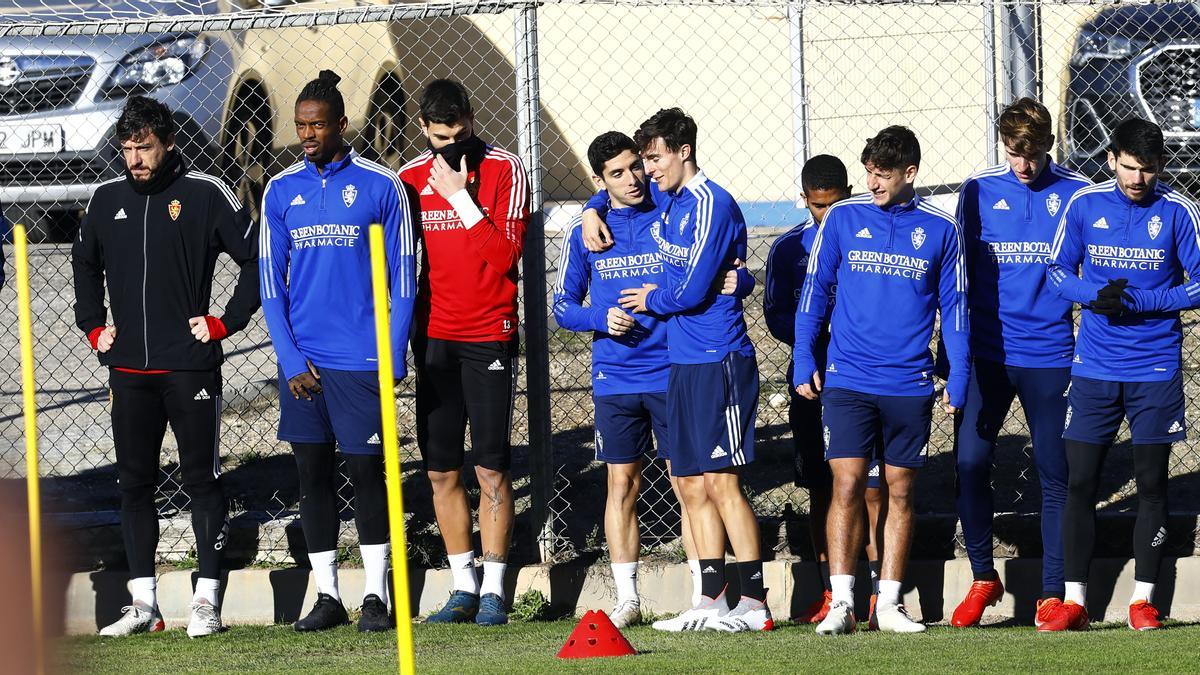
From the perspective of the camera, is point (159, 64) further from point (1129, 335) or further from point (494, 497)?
point (1129, 335)

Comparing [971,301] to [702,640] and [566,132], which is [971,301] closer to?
[702,640]

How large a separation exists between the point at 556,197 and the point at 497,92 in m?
1.85

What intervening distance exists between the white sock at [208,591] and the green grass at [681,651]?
180 millimetres

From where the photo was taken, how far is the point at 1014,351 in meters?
6.92

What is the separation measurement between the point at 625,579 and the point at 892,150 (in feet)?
7.05

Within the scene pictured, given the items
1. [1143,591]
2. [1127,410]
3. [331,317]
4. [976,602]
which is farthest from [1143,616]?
[331,317]

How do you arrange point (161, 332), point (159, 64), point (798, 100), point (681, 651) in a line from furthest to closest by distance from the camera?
point (159, 64) → point (798, 100) → point (161, 332) → point (681, 651)

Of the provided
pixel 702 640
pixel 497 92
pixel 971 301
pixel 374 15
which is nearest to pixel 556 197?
pixel 497 92

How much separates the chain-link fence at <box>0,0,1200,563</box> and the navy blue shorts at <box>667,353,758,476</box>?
3.13 feet

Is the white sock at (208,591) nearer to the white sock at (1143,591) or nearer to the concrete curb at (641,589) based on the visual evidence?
the concrete curb at (641,589)

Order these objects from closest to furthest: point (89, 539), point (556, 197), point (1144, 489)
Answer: point (1144, 489) < point (89, 539) < point (556, 197)

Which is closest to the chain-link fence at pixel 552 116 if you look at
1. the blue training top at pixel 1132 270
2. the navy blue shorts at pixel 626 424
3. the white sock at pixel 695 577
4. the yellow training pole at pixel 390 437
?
the navy blue shorts at pixel 626 424

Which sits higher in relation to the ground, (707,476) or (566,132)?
(566,132)

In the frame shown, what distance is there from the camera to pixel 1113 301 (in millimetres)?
6469
